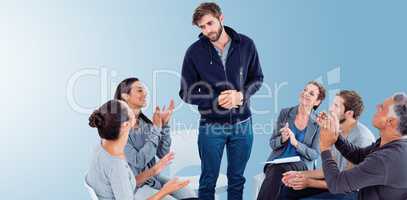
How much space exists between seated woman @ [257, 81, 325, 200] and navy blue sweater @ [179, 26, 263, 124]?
0.26 meters

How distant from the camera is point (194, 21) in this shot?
3592mm

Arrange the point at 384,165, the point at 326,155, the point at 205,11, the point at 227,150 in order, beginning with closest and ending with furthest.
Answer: the point at 384,165
the point at 326,155
the point at 205,11
the point at 227,150

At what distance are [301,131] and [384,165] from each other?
1356mm

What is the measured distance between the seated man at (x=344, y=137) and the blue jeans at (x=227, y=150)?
41 centimetres

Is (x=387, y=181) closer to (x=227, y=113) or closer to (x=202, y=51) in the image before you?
(x=227, y=113)

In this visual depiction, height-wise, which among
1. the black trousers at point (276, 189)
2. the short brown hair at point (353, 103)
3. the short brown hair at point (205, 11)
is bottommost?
the black trousers at point (276, 189)

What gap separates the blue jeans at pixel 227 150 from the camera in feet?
12.2

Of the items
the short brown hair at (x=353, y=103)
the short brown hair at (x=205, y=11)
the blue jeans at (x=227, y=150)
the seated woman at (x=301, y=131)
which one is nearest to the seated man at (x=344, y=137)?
the short brown hair at (x=353, y=103)

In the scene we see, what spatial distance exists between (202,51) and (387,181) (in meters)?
1.55

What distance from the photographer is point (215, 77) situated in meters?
3.72

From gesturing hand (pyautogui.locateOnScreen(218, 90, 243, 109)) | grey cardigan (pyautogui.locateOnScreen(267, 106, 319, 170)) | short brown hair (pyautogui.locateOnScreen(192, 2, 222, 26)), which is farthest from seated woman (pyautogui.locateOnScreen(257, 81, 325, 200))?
short brown hair (pyautogui.locateOnScreen(192, 2, 222, 26))

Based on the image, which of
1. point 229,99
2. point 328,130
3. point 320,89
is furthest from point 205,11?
point 328,130

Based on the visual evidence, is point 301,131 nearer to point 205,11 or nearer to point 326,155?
point 205,11

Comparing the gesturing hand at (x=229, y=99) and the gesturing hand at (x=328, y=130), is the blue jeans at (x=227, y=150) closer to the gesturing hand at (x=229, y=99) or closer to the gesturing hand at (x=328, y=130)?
the gesturing hand at (x=229, y=99)
